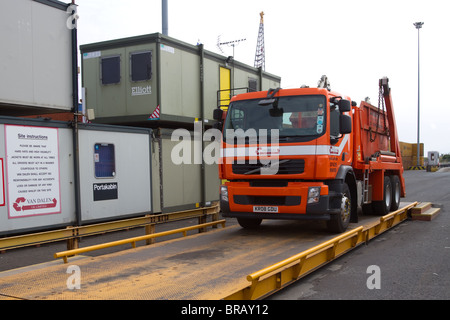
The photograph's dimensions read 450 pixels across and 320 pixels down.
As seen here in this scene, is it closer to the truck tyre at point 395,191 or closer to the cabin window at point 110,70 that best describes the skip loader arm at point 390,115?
the truck tyre at point 395,191

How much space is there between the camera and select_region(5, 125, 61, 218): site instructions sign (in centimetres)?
791

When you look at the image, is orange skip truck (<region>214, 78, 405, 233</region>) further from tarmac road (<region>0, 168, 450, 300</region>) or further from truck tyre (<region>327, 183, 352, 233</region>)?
tarmac road (<region>0, 168, 450, 300</region>)

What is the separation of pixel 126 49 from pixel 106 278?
856 centimetres

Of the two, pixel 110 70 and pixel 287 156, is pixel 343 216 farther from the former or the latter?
pixel 110 70

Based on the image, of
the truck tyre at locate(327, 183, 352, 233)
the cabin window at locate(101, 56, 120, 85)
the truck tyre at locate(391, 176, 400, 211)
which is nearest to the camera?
the truck tyre at locate(327, 183, 352, 233)

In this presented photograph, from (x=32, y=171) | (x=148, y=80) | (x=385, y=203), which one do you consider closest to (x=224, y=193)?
(x=32, y=171)

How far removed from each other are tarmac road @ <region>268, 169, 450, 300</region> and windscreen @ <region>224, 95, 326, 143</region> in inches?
87.2

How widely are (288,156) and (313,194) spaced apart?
2.48 ft

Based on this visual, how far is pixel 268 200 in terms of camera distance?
7309 mm

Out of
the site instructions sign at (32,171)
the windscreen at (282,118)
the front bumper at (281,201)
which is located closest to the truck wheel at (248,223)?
the front bumper at (281,201)

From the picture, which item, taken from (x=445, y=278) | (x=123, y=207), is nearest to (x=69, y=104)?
(x=123, y=207)

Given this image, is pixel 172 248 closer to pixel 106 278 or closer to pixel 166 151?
pixel 106 278

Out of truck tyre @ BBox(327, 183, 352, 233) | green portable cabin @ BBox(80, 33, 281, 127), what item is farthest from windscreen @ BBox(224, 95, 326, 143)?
green portable cabin @ BBox(80, 33, 281, 127)

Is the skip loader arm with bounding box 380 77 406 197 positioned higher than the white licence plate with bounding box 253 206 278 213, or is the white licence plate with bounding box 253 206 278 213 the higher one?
the skip loader arm with bounding box 380 77 406 197
